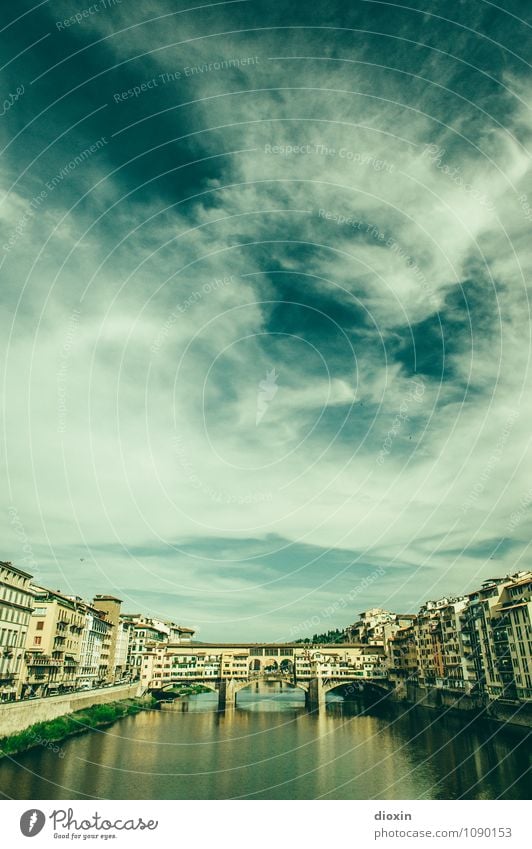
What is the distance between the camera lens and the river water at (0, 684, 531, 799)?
24531 millimetres

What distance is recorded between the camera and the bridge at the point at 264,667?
227 ft

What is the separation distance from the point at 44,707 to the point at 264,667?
49970 mm

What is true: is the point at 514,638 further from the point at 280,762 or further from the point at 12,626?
the point at 12,626

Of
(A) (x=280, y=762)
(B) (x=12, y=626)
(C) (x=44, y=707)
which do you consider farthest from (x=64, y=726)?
(A) (x=280, y=762)

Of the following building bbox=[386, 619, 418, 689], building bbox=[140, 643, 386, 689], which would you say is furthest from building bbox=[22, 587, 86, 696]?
building bbox=[386, 619, 418, 689]

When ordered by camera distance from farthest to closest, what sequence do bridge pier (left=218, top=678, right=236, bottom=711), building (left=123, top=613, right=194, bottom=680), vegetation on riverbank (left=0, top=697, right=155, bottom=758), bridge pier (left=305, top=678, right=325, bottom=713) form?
1. building (left=123, top=613, right=194, bottom=680)
2. bridge pier (left=305, top=678, right=325, bottom=713)
3. bridge pier (left=218, top=678, right=236, bottom=711)
4. vegetation on riverbank (left=0, top=697, right=155, bottom=758)

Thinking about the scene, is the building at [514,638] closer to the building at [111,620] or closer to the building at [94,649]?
the building at [94,649]

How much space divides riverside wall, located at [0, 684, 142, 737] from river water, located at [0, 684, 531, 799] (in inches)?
80.8

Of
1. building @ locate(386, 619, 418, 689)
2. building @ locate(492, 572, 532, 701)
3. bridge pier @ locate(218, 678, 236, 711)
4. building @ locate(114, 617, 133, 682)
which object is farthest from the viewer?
building @ locate(114, 617, 133, 682)

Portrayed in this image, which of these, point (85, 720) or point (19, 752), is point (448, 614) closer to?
point (85, 720)

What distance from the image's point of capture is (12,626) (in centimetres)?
4028

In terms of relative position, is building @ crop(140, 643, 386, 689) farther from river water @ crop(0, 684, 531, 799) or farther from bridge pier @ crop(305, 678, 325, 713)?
river water @ crop(0, 684, 531, 799)
